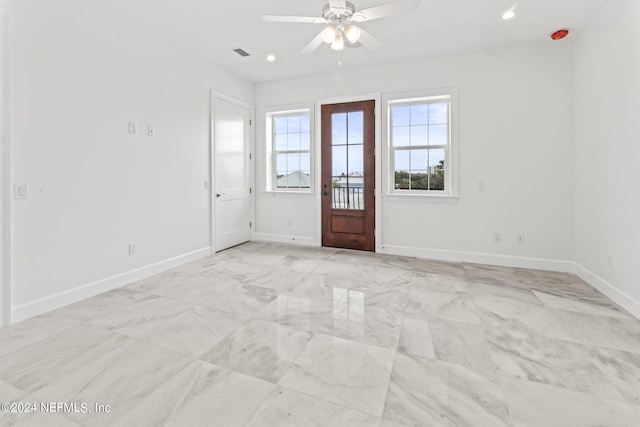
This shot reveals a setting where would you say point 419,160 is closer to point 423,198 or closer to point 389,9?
point 423,198

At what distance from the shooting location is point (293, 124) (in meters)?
5.45

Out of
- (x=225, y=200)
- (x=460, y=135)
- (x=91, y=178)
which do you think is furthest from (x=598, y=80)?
(x=91, y=178)

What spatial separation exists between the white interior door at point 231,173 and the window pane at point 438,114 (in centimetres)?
312

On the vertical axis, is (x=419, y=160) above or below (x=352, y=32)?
below

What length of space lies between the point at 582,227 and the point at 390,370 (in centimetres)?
331

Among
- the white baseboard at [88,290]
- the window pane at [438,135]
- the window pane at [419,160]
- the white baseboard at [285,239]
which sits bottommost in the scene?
the white baseboard at [88,290]

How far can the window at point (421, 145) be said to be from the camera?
14.6 feet

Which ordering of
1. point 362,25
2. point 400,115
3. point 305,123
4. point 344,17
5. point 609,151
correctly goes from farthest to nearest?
point 305,123 < point 400,115 < point 362,25 < point 609,151 < point 344,17

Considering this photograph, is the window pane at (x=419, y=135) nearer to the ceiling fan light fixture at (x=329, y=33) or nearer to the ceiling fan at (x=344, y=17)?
the ceiling fan at (x=344, y=17)

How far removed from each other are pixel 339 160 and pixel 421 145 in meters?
1.31

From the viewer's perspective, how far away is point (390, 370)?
1838 mm

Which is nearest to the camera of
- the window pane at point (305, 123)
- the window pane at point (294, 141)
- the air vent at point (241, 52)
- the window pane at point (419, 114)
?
the air vent at point (241, 52)

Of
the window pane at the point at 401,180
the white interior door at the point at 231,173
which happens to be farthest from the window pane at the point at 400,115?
the white interior door at the point at 231,173

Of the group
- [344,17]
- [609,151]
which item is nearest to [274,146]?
[344,17]
